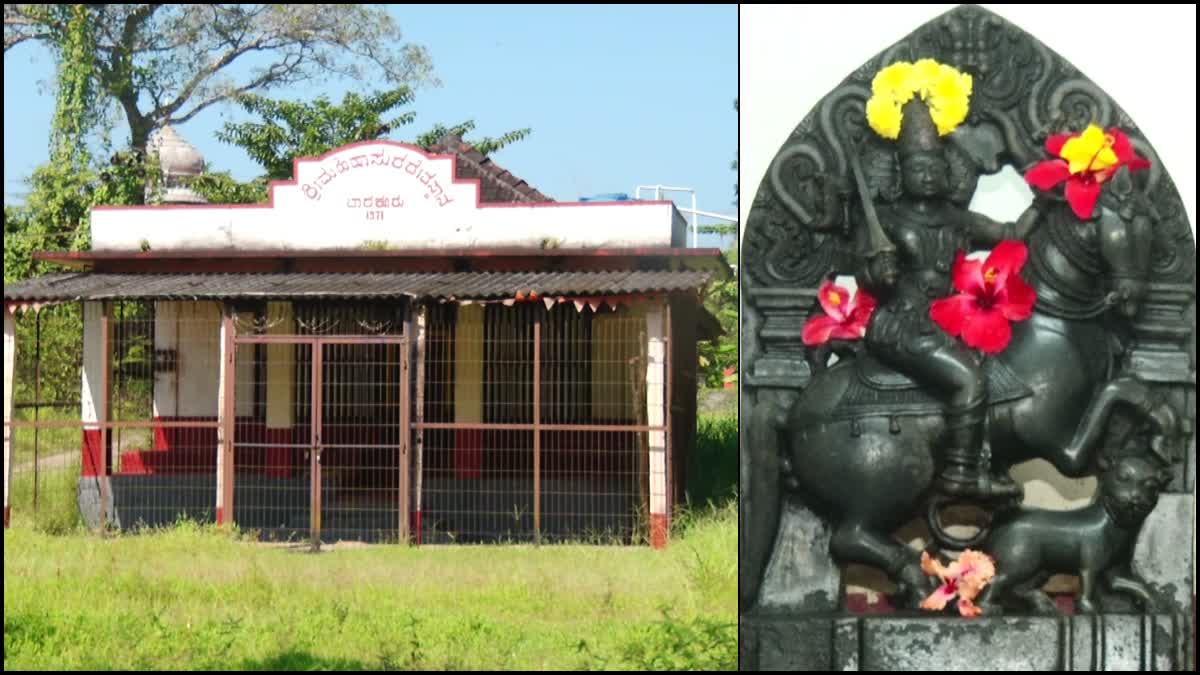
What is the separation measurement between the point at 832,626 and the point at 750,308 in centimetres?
142

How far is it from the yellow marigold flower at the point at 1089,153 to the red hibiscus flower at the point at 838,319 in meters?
1.01

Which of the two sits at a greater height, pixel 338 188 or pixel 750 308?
pixel 338 188

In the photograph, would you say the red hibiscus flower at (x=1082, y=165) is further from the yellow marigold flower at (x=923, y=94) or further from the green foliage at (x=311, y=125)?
the green foliage at (x=311, y=125)

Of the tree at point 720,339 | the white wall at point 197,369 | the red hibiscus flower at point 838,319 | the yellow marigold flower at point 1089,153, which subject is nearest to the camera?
the yellow marigold flower at point 1089,153

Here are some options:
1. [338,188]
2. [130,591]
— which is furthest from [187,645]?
[338,188]

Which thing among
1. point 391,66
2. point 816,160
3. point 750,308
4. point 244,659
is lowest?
point 244,659

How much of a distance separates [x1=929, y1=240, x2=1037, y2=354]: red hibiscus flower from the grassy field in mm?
1779

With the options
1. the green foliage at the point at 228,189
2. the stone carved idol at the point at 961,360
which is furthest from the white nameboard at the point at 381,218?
the stone carved idol at the point at 961,360

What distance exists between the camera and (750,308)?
20.6ft

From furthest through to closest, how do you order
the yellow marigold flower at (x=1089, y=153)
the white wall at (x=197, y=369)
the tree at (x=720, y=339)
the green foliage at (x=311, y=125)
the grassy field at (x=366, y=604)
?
the white wall at (x=197, y=369) → the tree at (x=720, y=339) → the green foliage at (x=311, y=125) → the grassy field at (x=366, y=604) → the yellow marigold flower at (x=1089, y=153)

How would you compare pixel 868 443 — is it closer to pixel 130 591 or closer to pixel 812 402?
pixel 812 402

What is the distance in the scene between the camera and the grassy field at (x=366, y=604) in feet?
22.0

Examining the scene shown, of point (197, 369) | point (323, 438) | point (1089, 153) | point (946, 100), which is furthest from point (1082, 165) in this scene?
point (197, 369)

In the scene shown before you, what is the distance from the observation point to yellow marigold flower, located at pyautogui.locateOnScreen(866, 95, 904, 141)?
20.2 feet
